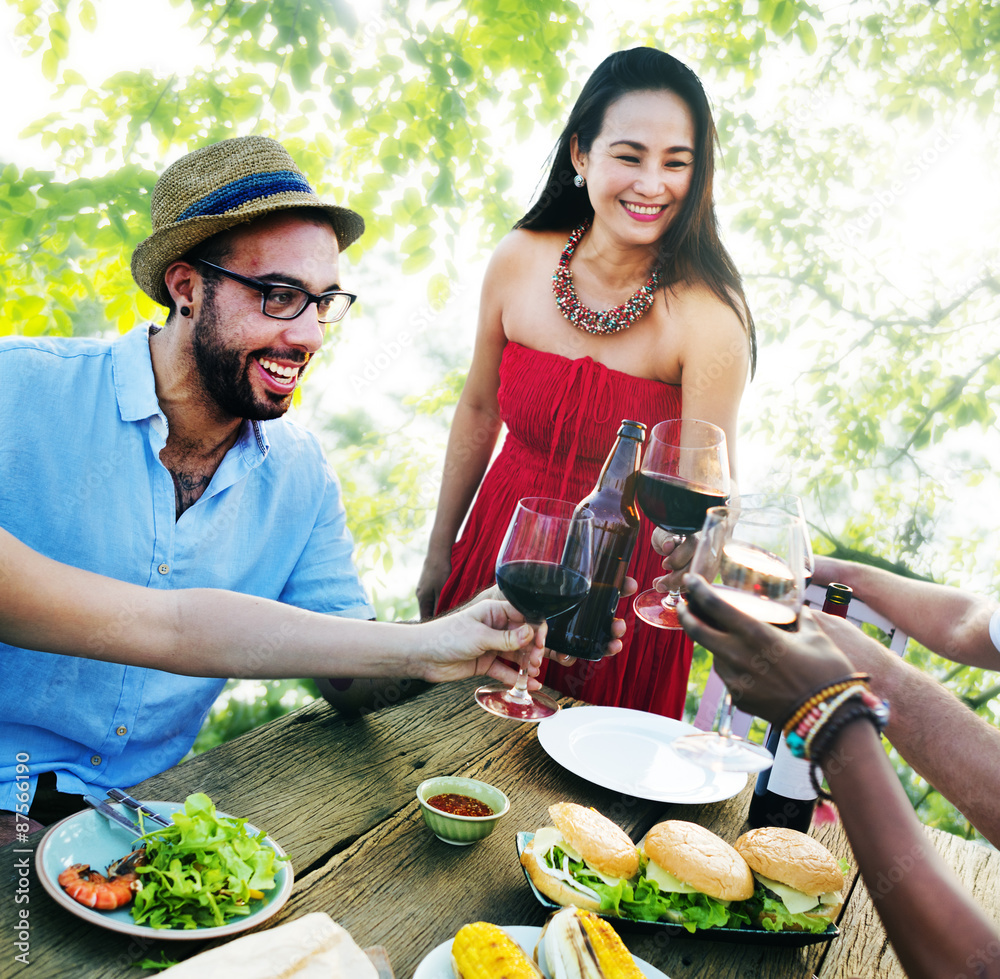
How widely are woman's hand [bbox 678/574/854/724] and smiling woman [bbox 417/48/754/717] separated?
4.69 feet

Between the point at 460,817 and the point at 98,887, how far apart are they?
0.54 metres

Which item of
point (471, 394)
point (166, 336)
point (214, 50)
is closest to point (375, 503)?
point (471, 394)

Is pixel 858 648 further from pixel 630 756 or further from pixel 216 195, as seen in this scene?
→ pixel 216 195

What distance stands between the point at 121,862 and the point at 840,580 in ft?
6.35

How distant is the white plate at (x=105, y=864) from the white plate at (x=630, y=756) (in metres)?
0.67

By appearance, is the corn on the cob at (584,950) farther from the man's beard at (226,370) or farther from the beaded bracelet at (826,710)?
the man's beard at (226,370)

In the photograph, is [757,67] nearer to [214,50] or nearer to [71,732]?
[214,50]

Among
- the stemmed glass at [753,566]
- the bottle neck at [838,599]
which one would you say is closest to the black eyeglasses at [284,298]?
the stemmed glass at [753,566]

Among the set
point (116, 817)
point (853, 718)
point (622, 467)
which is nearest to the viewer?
point (853, 718)

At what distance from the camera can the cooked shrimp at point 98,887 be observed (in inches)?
39.7

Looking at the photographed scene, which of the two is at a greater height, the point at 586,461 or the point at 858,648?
the point at 586,461

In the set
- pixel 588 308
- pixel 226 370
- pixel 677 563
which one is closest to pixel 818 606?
pixel 677 563

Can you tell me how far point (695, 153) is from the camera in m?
2.41

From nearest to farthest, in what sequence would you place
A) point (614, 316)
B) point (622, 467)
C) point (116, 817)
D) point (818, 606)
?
point (116, 817)
point (622, 467)
point (818, 606)
point (614, 316)
